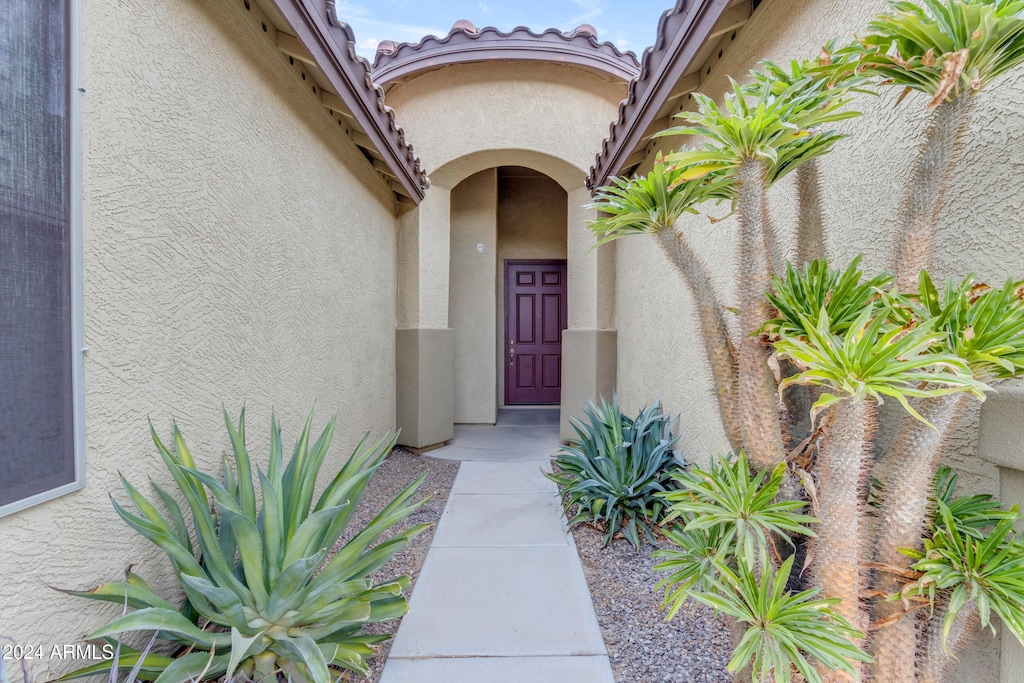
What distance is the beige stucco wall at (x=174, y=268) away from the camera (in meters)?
1.84

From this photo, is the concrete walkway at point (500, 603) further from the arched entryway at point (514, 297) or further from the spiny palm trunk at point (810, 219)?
the arched entryway at point (514, 297)

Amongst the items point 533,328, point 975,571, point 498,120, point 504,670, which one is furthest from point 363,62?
point 533,328

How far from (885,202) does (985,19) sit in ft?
3.48

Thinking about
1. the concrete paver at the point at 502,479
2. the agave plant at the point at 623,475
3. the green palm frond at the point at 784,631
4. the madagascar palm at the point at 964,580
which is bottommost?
the concrete paver at the point at 502,479

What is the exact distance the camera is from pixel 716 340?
5.38 feet

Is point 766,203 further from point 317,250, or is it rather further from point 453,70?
point 453,70

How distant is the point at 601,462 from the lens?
13.2ft

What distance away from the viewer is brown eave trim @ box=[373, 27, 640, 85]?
258 inches

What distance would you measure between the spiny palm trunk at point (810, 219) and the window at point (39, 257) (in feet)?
8.48

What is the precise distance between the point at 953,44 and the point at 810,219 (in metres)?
0.57

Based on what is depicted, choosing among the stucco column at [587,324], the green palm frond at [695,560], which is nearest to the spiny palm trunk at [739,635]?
the green palm frond at [695,560]

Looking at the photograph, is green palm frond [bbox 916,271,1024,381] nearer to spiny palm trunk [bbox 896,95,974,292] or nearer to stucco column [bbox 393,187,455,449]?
spiny palm trunk [bbox 896,95,974,292]

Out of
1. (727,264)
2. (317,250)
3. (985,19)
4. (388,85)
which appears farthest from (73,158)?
(388,85)

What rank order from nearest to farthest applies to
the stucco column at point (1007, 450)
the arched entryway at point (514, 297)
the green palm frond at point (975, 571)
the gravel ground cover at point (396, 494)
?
1. the green palm frond at point (975, 571)
2. the stucco column at point (1007, 450)
3. the gravel ground cover at point (396, 494)
4. the arched entryway at point (514, 297)
